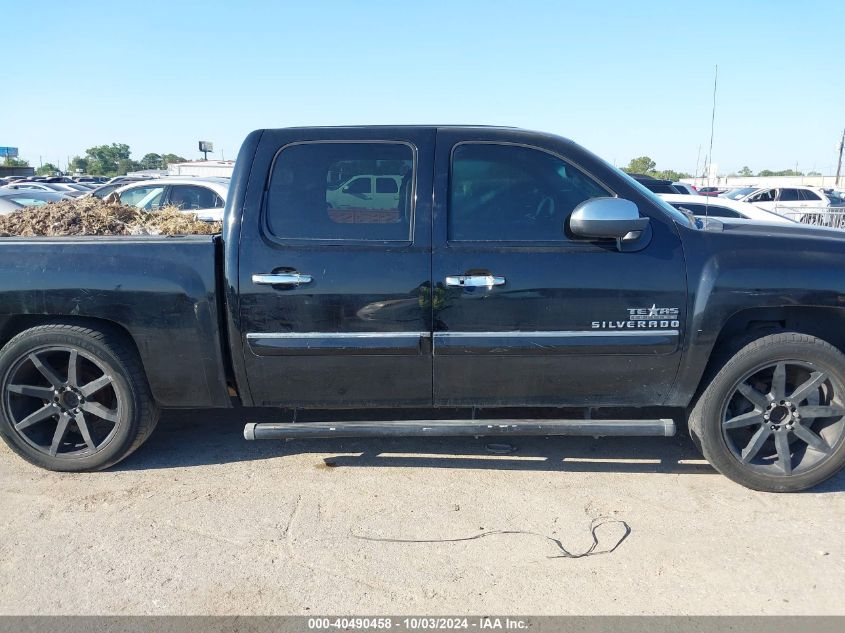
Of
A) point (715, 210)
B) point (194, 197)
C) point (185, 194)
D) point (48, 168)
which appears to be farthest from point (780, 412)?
point (48, 168)

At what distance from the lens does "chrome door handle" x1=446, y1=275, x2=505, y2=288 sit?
3.40 meters

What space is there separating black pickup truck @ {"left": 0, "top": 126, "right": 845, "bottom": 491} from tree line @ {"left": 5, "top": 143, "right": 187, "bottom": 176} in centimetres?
7641

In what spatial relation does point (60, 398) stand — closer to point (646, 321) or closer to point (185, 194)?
point (646, 321)

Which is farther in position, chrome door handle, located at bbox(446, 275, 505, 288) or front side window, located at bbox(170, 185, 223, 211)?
front side window, located at bbox(170, 185, 223, 211)

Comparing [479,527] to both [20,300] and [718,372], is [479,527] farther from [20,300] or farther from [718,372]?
[20,300]

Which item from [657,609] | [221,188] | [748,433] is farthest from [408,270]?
[221,188]

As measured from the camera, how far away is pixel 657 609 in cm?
269

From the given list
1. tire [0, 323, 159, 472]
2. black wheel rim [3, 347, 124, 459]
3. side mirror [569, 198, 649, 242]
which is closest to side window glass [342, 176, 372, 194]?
side mirror [569, 198, 649, 242]

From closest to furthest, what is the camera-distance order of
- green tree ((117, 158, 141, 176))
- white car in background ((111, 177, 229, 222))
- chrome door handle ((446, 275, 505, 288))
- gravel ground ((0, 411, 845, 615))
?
gravel ground ((0, 411, 845, 615)) < chrome door handle ((446, 275, 505, 288)) < white car in background ((111, 177, 229, 222)) < green tree ((117, 158, 141, 176))

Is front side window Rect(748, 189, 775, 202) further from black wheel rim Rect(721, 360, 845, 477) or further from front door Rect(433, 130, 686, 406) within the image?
front door Rect(433, 130, 686, 406)

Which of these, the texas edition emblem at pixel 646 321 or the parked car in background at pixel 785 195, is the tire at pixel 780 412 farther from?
the parked car in background at pixel 785 195

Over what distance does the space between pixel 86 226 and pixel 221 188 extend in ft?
20.1

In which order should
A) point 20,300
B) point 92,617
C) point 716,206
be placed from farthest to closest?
point 716,206, point 20,300, point 92,617

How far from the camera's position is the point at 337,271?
342 cm
